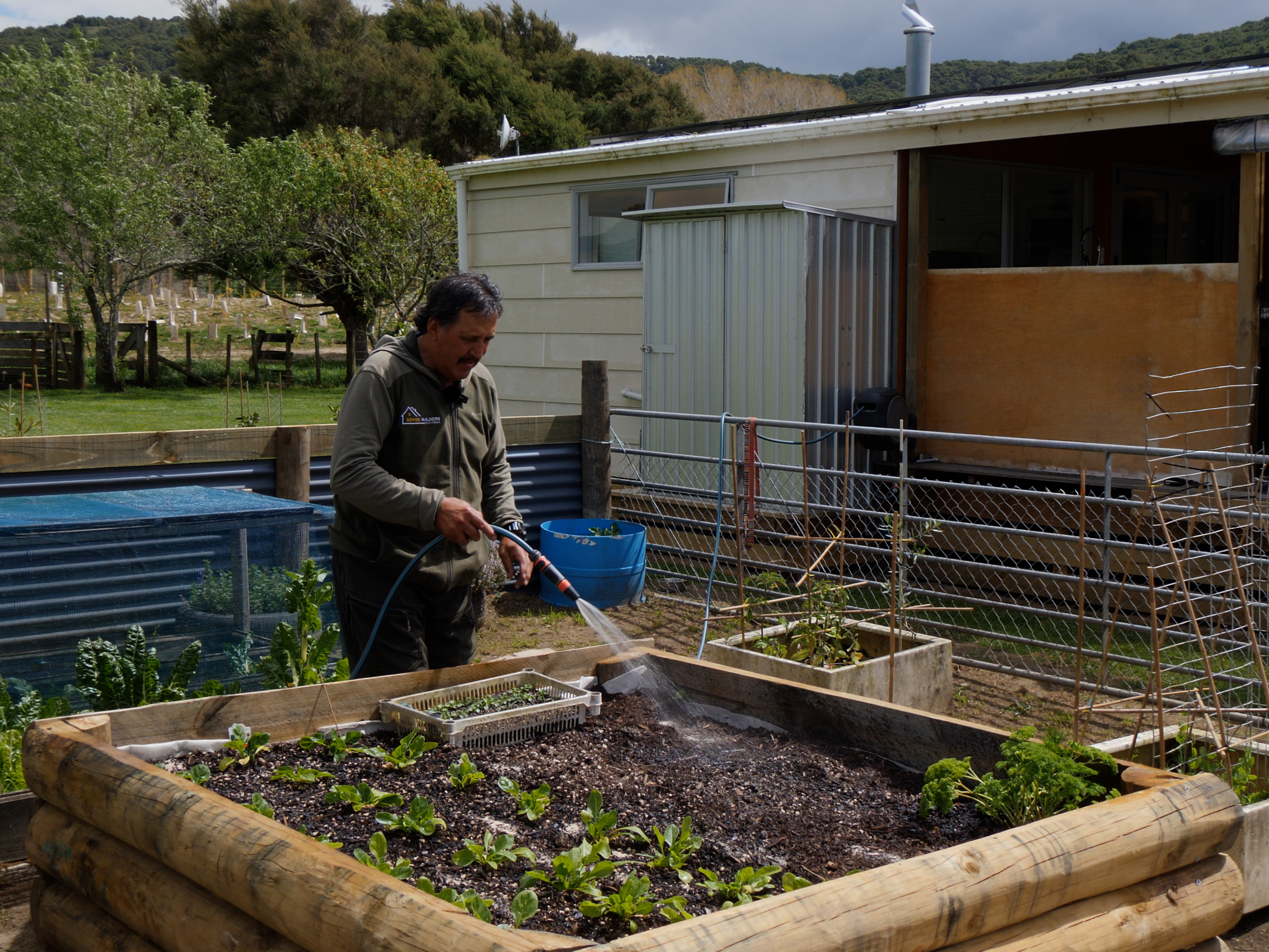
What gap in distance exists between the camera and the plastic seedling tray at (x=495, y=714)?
359 cm

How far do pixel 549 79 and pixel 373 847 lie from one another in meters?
43.9

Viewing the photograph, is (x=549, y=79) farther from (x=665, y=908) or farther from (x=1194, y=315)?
(x=665, y=908)

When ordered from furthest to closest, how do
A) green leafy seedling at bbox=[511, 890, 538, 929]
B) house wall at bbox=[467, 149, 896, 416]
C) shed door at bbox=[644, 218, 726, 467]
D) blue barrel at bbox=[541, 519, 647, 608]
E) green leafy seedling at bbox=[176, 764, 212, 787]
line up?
house wall at bbox=[467, 149, 896, 416] < shed door at bbox=[644, 218, 726, 467] < blue barrel at bbox=[541, 519, 647, 608] < green leafy seedling at bbox=[176, 764, 212, 787] < green leafy seedling at bbox=[511, 890, 538, 929]

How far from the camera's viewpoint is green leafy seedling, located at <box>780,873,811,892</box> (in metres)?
2.57

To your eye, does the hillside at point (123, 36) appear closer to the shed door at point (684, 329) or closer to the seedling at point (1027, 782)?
the shed door at point (684, 329)

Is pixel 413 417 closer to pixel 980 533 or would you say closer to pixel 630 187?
pixel 980 533

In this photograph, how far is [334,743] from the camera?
11.4 feet

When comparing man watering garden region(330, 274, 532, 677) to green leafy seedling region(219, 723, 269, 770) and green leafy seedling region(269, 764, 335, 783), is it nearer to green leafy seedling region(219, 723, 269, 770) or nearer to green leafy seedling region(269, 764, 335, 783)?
green leafy seedling region(219, 723, 269, 770)

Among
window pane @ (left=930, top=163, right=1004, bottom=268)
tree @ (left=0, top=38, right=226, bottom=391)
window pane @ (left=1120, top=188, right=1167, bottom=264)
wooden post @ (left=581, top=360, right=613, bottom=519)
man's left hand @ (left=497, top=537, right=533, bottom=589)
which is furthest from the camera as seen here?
tree @ (left=0, top=38, right=226, bottom=391)

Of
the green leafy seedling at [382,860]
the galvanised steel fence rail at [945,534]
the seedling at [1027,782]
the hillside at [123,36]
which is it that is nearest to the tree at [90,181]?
the galvanised steel fence rail at [945,534]

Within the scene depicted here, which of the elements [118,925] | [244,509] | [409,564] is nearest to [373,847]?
[118,925]

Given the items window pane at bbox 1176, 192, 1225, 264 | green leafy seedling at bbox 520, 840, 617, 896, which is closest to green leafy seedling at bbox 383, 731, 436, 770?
green leafy seedling at bbox 520, 840, 617, 896

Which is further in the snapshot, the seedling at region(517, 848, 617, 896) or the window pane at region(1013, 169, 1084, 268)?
the window pane at region(1013, 169, 1084, 268)

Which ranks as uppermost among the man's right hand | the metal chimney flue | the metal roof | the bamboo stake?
the metal chimney flue
